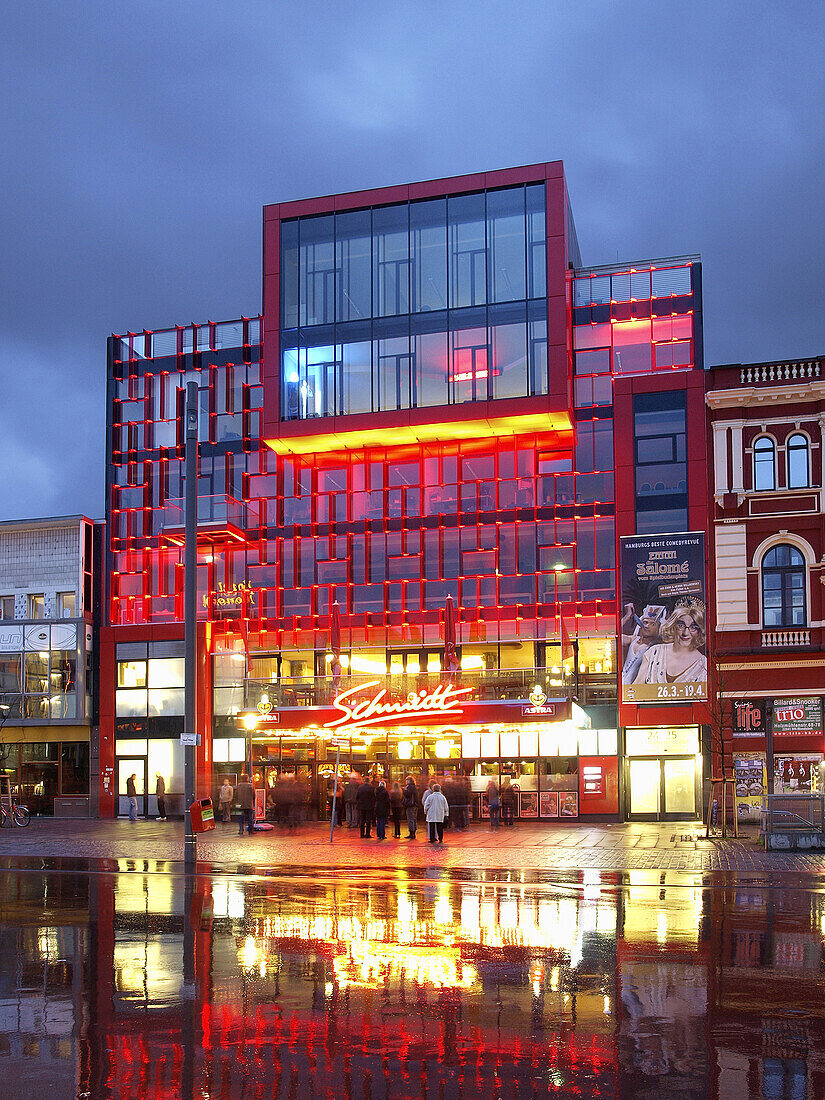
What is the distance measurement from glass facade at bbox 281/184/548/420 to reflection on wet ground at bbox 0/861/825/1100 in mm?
27174

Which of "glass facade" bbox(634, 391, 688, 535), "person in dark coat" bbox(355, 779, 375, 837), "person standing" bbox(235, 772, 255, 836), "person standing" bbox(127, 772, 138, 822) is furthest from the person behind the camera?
"person standing" bbox(127, 772, 138, 822)

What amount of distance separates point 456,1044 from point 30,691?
44.2 m

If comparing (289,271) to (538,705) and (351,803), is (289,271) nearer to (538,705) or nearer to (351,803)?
(538,705)

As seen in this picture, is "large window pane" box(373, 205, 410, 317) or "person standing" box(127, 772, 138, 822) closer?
"large window pane" box(373, 205, 410, 317)

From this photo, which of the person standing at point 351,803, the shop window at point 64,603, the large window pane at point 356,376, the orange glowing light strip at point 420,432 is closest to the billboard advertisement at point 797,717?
the person standing at point 351,803

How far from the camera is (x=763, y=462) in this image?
40062 millimetres

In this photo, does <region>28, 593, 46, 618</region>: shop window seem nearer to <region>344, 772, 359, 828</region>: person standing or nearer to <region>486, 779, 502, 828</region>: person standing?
<region>344, 772, 359, 828</region>: person standing

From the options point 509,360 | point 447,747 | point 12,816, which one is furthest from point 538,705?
point 12,816

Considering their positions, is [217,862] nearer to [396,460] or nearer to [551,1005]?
[551,1005]

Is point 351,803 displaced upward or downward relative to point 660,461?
downward

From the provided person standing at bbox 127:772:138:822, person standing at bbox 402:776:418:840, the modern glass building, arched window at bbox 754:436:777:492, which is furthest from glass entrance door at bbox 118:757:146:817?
arched window at bbox 754:436:777:492

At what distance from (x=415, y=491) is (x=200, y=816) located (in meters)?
21.0

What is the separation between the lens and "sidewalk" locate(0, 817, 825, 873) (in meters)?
25.7

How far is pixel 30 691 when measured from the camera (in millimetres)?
50375
